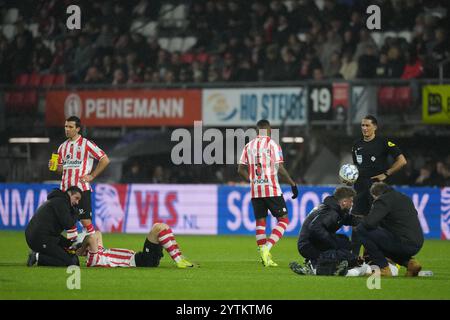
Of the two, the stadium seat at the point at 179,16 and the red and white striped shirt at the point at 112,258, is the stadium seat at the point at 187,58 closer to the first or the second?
the stadium seat at the point at 179,16

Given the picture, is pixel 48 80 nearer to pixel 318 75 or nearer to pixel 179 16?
pixel 179 16

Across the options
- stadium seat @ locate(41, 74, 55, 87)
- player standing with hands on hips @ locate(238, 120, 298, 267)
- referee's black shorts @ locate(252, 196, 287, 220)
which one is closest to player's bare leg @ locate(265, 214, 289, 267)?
player standing with hands on hips @ locate(238, 120, 298, 267)

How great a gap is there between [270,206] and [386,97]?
8045 millimetres

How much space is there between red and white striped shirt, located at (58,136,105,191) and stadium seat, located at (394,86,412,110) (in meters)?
8.90

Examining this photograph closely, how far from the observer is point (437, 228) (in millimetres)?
21156

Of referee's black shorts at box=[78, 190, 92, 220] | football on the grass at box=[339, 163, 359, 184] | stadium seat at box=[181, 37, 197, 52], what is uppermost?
stadium seat at box=[181, 37, 197, 52]

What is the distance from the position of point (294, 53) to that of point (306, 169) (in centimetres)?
287

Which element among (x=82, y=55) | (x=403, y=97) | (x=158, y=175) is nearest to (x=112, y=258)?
(x=403, y=97)

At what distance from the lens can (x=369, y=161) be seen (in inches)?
567

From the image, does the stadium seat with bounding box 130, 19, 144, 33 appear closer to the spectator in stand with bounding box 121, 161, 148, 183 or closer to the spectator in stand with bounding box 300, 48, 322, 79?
the spectator in stand with bounding box 121, 161, 148, 183

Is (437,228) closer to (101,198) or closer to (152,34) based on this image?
(101,198)

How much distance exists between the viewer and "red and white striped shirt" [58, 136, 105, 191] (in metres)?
15.5

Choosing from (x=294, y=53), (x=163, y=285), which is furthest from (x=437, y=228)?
(x=163, y=285)

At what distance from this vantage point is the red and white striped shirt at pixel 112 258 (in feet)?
44.9
